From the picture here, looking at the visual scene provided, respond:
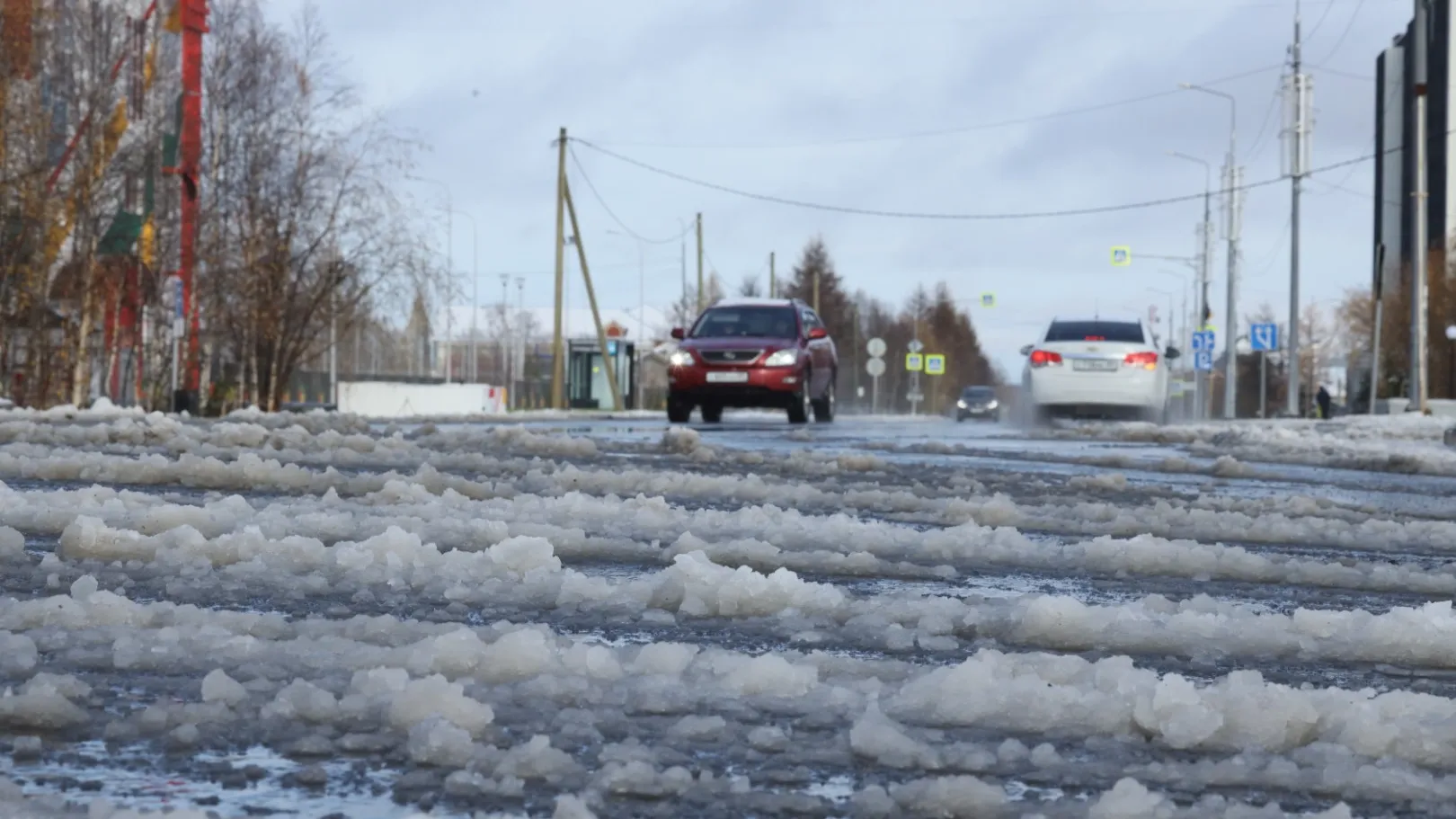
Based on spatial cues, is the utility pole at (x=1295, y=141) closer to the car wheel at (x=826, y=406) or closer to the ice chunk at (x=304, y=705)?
the car wheel at (x=826, y=406)

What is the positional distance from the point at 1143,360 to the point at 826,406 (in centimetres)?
438

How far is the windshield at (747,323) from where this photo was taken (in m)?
22.2

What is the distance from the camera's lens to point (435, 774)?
2143 millimetres

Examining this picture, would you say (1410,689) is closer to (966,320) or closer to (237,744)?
(237,744)

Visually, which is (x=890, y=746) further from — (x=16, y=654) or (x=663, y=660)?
(x=16, y=654)

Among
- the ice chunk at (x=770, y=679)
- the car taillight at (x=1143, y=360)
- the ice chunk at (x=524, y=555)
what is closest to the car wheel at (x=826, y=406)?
the car taillight at (x=1143, y=360)

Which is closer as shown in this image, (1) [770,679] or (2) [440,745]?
(2) [440,745]

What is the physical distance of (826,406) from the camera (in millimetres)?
24172

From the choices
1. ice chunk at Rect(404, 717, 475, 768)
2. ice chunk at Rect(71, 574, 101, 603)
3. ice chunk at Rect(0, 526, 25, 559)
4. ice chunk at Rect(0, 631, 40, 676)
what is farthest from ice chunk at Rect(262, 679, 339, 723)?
ice chunk at Rect(0, 526, 25, 559)

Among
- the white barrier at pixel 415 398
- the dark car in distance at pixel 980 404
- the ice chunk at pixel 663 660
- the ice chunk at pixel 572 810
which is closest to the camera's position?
the ice chunk at pixel 572 810

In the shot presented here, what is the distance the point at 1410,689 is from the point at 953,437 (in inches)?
548

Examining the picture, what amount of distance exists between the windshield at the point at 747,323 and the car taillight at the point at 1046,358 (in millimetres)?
2997

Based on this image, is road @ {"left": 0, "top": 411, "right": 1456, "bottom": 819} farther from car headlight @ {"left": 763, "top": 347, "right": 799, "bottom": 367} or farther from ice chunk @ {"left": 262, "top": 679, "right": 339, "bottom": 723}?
car headlight @ {"left": 763, "top": 347, "right": 799, "bottom": 367}

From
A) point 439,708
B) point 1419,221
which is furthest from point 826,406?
point 439,708
